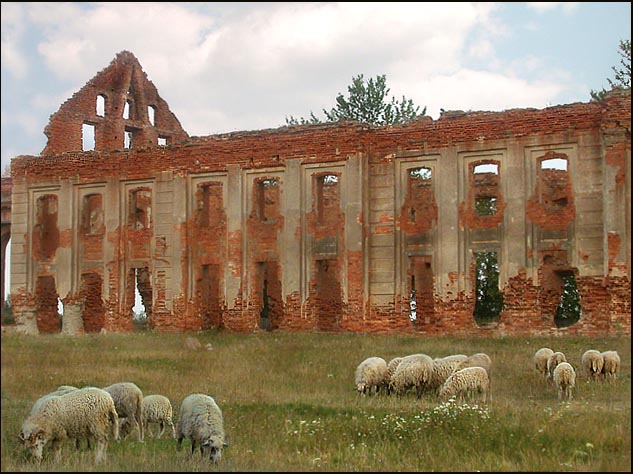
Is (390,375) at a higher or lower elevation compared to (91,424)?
lower

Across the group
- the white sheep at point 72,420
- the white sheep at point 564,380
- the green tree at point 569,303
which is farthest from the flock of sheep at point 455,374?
the green tree at point 569,303

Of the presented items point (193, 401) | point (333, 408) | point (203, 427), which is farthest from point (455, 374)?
point (203, 427)

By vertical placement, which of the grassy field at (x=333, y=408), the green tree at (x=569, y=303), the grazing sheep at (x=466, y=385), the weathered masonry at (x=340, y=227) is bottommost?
the grassy field at (x=333, y=408)

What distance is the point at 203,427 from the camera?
12.1m

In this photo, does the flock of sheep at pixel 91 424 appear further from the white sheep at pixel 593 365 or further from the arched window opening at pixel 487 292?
→ the arched window opening at pixel 487 292

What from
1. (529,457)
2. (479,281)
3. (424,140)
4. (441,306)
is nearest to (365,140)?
(424,140)

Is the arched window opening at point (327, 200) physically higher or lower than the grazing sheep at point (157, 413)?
higher

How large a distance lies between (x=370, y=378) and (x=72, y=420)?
7.19 metres

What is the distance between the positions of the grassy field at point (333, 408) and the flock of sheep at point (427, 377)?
35cm

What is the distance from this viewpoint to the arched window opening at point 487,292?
33.4 m

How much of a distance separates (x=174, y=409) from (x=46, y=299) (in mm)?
19401

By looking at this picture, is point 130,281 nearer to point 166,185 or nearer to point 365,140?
point 166,185

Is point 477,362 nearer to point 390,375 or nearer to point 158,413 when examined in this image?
point 390,375

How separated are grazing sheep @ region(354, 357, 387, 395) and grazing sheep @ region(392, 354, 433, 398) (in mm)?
454
